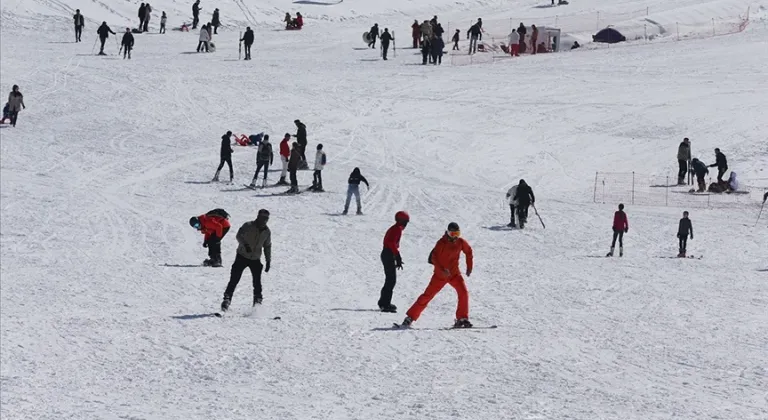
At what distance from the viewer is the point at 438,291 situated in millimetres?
13914

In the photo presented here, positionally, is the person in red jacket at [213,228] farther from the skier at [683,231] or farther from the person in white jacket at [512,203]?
the skier at [683,231]

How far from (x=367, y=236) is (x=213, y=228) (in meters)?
4.72

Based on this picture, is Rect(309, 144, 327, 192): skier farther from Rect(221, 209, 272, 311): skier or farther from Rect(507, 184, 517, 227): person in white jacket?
Rect(221, 209, 272, 311): skier

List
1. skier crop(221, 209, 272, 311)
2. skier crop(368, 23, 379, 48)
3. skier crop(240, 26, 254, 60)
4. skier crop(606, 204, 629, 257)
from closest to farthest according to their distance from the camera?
skier crop(221, 209, 272, 311) < skier crop(606, 204, 629, 257) < skier crop(240, 26, 254, 60) < skier crop(368, 23, 379, 48)

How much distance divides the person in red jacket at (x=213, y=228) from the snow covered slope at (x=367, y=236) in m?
0.30

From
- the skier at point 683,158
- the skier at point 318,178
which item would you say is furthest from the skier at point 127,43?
the skier at point 683,158

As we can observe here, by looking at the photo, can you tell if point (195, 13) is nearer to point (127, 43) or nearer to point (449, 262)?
point (127, 43)

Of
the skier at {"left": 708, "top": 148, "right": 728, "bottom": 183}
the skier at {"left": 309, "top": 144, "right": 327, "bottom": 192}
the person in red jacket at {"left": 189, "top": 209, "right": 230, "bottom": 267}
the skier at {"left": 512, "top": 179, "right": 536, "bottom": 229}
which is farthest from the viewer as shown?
the skier at {"left": 708, "top": 148, "right": 728, "bottom": 183}

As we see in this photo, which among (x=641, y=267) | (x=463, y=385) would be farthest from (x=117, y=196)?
(x=463, y=385)

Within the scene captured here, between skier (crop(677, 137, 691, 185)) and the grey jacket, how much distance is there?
58.5 feet

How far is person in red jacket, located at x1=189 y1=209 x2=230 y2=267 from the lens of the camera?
18.0m

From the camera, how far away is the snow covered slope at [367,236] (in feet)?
39.2

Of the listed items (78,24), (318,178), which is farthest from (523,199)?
(78,24)

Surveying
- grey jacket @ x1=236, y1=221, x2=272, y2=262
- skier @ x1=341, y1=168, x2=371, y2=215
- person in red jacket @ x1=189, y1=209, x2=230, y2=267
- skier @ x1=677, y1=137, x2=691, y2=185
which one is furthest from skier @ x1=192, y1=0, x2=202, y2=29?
grey jacket @ x1=236, y1=221, x2=272, y2=262
